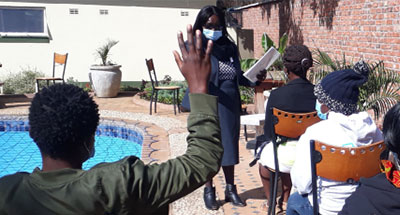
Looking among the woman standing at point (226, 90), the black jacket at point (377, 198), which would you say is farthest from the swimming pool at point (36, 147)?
the black jacket at point (377, 198)

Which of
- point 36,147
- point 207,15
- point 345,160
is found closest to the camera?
point 345,160

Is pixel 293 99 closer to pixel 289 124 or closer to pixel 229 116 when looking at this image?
pixel 289 124

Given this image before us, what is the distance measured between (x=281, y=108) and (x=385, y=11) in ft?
11.5

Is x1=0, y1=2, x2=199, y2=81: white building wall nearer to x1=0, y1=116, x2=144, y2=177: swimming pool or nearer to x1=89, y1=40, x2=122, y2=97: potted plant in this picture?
x1=89, y1=40, x2=122, y2=97: potted plant

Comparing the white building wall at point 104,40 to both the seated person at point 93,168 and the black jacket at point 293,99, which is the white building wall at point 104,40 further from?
the seated person at point 93,168

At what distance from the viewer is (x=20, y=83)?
11.9 meters

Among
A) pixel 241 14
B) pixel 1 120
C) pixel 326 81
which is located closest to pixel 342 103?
pixel 326 81

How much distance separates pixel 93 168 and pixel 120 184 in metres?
0.13

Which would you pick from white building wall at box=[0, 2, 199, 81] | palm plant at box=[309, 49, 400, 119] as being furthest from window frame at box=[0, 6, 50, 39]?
palm plant at box=[309, 49, 400, 119]

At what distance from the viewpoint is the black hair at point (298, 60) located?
11.7 ft

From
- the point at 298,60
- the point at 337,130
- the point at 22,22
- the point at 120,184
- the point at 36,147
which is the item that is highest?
the point at 22,22

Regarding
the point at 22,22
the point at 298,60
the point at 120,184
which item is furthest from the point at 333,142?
the point at 22,22

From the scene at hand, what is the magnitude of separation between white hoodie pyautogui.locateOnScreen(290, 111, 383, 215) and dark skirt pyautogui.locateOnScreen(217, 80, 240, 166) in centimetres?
147

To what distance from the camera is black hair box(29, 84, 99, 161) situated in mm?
1334
